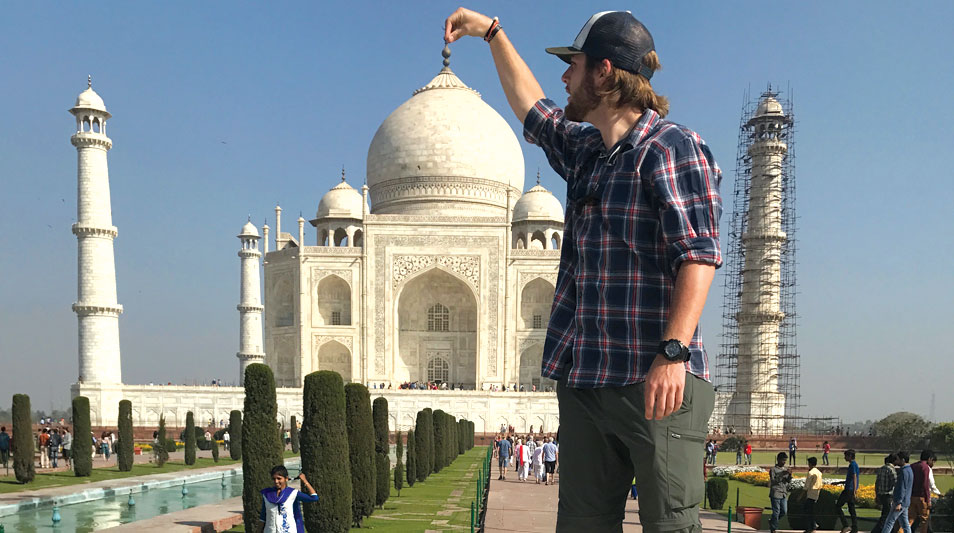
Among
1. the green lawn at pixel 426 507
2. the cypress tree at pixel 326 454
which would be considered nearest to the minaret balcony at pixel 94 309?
the green lawn at pixel 426 507

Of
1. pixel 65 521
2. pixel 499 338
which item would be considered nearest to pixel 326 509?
pixel 65 521

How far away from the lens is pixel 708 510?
35.2ft

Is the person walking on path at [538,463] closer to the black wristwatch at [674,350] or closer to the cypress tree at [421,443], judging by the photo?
the cypress tree at [421,443]

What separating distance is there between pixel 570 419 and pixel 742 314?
29258 mm

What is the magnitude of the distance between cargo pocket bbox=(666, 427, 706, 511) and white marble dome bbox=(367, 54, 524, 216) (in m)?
30.1

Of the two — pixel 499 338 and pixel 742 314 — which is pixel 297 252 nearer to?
pixel 499 338

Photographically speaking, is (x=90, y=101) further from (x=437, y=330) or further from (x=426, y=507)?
(x=426, y=507)

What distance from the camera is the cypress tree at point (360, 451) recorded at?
28.6ft

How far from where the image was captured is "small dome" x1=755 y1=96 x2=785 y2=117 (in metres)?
30.0

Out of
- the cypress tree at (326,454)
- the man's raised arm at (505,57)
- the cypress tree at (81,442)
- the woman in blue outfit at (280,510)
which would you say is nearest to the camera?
the man's raised arm at (505,57)

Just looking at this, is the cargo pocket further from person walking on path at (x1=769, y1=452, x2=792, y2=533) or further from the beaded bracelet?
person walking on path at (x1=769, y1=452, x2=792, y2=533)

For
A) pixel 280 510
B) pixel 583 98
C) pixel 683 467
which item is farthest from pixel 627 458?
pixel 280 510

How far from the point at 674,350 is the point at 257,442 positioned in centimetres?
648

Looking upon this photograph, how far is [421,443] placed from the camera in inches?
529
